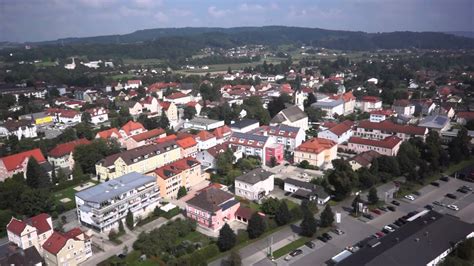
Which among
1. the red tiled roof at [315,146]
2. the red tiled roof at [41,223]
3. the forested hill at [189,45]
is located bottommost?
the red tiled roof at [41,223]

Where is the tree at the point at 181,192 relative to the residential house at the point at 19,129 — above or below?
below

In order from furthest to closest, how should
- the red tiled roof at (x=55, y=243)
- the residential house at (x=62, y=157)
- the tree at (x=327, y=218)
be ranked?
the residential house at (x=62, y=157)
the tree at (x=327, y=218)
the red tiled roof at (x=55, y=243)

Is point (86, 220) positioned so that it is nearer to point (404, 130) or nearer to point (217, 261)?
point (217, 261)

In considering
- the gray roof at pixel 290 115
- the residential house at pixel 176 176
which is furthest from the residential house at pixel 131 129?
the gray roof at pixel 290 115

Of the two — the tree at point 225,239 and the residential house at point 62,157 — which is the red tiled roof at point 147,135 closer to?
the residential house at point 62,157

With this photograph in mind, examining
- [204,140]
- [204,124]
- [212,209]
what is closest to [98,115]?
[204,124]

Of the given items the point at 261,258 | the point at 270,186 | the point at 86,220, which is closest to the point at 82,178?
the point at 86,220

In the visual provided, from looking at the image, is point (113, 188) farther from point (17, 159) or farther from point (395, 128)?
point (395, 128)
